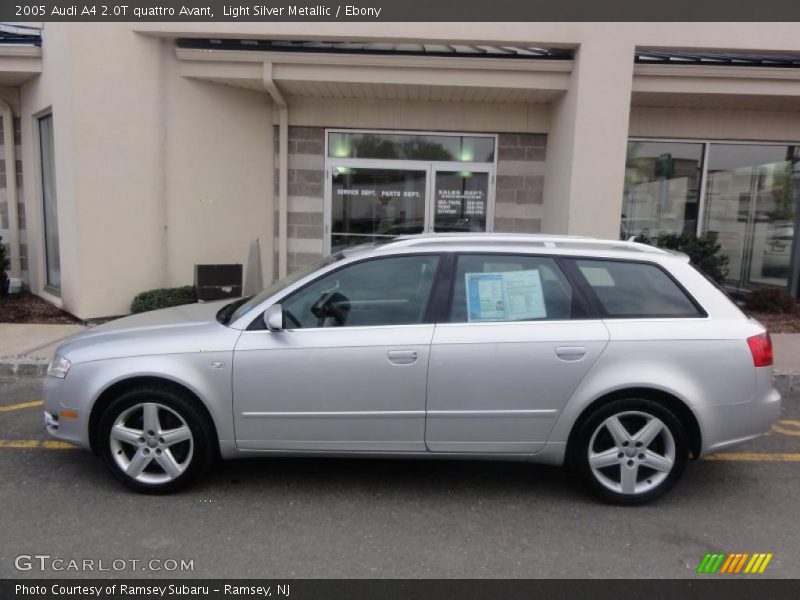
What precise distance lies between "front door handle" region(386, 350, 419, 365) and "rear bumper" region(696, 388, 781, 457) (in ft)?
5.53

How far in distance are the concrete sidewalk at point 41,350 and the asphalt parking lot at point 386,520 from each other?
6.83ft

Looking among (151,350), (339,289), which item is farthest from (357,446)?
(151,350)

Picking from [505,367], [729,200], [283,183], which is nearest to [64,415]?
[505,367]

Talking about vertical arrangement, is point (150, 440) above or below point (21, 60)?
below

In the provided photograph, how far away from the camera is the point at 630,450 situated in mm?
→ 3451

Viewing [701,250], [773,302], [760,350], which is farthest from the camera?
[773,302]

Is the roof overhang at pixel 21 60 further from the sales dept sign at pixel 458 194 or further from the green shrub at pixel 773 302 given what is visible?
the green shrub at pixel 773 302

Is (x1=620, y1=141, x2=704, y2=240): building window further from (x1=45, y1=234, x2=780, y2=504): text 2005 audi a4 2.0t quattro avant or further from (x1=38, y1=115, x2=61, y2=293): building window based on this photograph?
(x1=38, y1=115, x2=61, y2=293): building window

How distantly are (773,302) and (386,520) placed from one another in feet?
27.0

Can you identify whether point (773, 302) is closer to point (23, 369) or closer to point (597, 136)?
point (597, 136)

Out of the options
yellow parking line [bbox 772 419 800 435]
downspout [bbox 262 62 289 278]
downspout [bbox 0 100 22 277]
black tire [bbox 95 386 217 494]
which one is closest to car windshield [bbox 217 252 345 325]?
black tire [bbox 95 386 217 494]

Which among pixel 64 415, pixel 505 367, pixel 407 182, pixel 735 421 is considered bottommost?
pixel 64 415

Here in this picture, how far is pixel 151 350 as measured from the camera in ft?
11.3
